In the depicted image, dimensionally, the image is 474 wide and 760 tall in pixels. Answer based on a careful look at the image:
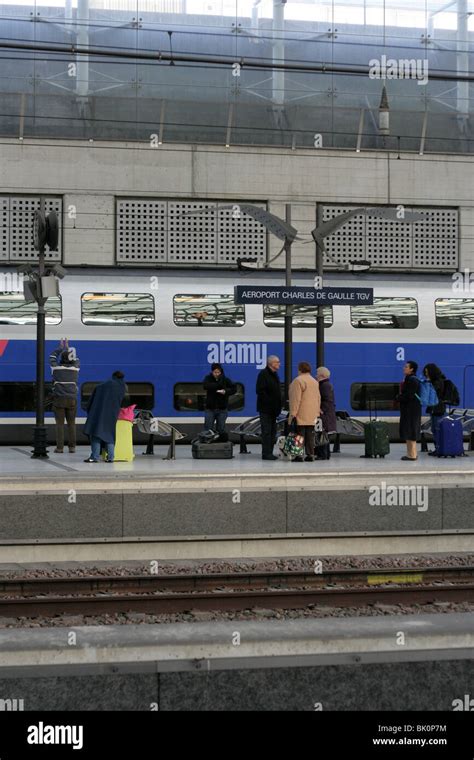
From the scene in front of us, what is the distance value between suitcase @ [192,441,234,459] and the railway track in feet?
20.9

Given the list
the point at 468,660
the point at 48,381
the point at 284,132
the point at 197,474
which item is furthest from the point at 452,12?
the point at 468,660

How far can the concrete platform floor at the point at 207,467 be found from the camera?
50.8ft

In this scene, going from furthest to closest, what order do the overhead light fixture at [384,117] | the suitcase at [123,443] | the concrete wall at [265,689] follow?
1. the overhead light fixture at [384,117]
2. the suitcase at [123,443]
3. the concrete wall at [265,689]

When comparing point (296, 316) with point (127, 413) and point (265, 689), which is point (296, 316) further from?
point (265, 689)

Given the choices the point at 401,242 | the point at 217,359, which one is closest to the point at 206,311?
the point at 217,359

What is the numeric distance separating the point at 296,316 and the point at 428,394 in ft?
15.9

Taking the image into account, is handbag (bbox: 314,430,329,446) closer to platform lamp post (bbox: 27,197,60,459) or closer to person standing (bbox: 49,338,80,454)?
A: person standing (bbox: 49,338,80,454)

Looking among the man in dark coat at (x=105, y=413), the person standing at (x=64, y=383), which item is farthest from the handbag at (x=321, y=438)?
the person standing at (x=64, y=383)

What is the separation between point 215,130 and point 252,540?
16010 millimetres

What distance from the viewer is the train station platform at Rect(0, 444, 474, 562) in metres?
14.8

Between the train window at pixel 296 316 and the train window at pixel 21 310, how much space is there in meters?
4.00

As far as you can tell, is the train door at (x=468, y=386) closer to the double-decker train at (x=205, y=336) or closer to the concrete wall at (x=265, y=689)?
the double-decker train at (x=205, y=336)

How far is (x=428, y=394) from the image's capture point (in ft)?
65.9
